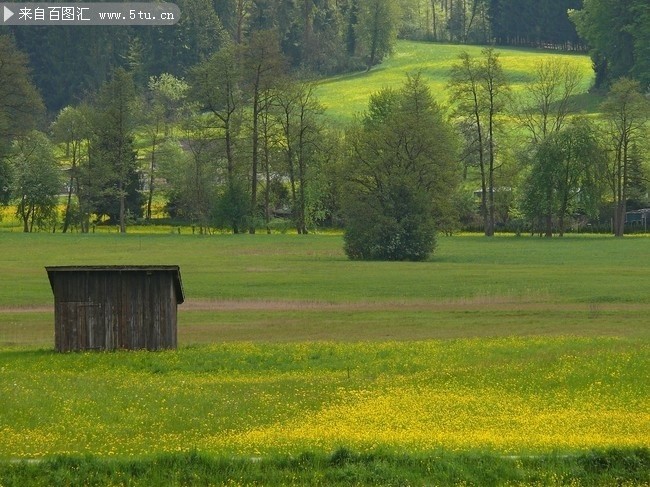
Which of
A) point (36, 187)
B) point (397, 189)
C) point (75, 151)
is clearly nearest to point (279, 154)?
point (75, 151)

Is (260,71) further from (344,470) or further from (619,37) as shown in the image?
(344,470)

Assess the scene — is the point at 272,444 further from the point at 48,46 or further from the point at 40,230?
the point at 48,46

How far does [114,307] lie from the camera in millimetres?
36219

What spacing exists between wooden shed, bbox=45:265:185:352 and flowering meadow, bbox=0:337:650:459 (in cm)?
112

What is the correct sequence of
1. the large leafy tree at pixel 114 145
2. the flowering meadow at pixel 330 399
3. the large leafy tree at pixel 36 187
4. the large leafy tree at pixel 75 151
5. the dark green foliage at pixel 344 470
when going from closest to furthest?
the dark green foliage at pixel 344 470, the flowering meadow at pixel 330 399, the large leafy tree at pixel 114 145, the large leafy tree at pixel 75 151, the large leafy tree at pixel 36 187

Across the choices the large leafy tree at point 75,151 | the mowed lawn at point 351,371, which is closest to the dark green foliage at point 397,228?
the mowed lawn at point 351,371

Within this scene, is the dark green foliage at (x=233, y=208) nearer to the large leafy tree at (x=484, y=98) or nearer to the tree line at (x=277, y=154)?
the tree line at (x=277, y=154)

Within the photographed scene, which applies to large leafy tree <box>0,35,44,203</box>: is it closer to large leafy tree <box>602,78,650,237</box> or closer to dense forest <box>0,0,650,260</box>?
dense forest <box>0,0,650,260</box>

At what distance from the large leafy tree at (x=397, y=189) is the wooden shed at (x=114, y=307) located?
46285 mm

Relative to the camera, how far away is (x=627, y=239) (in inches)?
4077

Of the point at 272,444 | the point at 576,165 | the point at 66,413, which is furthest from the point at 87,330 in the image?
the point at 576,165

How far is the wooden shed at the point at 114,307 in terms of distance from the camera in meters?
36.0

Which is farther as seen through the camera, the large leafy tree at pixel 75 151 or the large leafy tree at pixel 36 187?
the large leafy tree at pixel 36 187

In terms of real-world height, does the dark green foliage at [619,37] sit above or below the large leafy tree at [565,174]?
above
